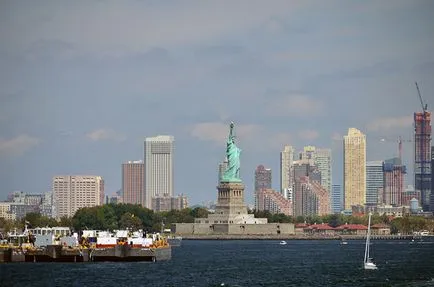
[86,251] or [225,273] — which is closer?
[225,273]

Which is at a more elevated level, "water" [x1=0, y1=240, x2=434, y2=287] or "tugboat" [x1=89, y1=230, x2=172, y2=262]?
"tugboat" [x1=89, y1=230, x2=172, y2=262]

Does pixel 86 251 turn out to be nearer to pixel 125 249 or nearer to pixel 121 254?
pixel 121 254

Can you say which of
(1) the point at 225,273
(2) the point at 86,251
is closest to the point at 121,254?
(2) the point at 86,251

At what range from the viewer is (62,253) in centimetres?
13100

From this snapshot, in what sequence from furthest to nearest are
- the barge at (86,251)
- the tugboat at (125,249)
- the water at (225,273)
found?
the tugboat at (125,249) < the barge at (86,251) < the water at (225,273)

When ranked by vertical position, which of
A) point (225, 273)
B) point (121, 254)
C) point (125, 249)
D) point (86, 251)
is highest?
point (125, 249)

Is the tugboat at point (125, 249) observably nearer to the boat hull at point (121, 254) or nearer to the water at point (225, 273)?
the boat hull at point (121, 254)

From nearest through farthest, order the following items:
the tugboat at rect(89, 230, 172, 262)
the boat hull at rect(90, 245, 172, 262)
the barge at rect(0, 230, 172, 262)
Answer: the barge at rect(0, 230, 172, 262) < the boat hull at rect(90, 245, 172, 262) < the tugboat at rect(89, 230, 172, 262)

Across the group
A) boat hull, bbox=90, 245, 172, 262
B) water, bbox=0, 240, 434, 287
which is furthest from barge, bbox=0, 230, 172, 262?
water, bbox=0, 240, 434, 287

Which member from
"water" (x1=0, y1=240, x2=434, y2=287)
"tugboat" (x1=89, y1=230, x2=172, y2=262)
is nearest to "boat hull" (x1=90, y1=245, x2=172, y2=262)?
"tugboat" (x1=89, y1=230, x2=172, y2=262)

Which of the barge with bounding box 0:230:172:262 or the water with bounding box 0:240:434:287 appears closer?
the water with bounding box 0:240:434:287

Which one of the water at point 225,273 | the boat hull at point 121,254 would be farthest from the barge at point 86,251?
the water at point 225,273

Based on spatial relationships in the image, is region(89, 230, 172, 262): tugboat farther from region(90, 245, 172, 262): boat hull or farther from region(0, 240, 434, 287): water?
region(0, 240, 434, 287): water

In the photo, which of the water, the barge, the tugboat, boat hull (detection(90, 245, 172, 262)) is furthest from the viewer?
the tugboat
